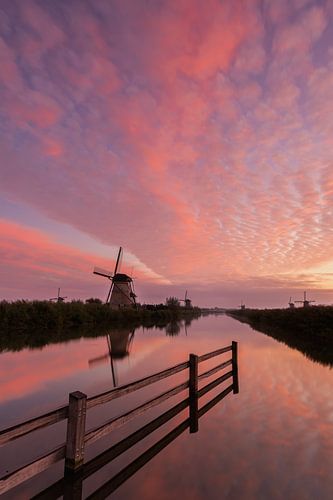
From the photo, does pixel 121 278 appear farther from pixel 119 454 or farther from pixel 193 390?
pixel 119 454

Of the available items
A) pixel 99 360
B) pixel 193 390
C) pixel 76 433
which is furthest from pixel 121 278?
pixel 76 433

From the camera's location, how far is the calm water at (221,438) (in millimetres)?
6039

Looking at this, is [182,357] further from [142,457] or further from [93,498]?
[93,498]

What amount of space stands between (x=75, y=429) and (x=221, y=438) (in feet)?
13.8

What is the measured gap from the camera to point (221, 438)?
328 inches

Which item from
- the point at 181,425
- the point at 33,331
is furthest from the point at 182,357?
the point at 33,331

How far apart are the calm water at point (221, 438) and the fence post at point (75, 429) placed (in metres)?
0.45

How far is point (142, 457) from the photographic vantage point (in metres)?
7.21

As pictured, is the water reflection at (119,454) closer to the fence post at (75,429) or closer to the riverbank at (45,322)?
the fence post at (75,429)

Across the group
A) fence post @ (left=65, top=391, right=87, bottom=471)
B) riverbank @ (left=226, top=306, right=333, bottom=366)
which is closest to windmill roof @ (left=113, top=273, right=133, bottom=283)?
riverbank @ (left=226, top=306, right=333, bottom=366)

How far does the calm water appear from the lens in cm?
604

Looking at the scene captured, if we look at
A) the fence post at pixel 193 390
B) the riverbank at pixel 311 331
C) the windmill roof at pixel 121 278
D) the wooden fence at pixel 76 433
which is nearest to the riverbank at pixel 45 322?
the windmill roof at pixel 121 278

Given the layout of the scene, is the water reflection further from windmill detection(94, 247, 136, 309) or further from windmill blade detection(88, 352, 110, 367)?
windmill detection(94, 247, 136, 309)

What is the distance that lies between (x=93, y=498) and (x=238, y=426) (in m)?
4.92
